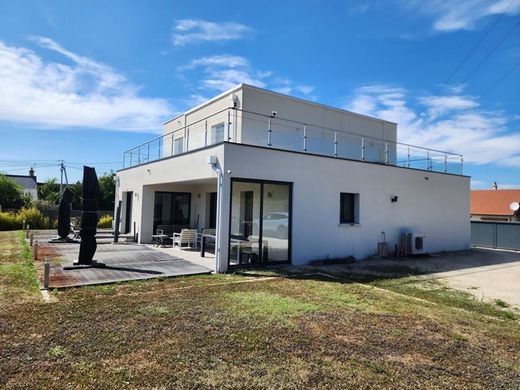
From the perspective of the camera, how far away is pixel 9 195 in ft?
105

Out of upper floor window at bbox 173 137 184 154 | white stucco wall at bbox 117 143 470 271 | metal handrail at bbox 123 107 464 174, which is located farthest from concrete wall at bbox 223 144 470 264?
upper floor window at bbox 173 137 184 154

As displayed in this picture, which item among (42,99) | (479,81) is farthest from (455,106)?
(42,99)

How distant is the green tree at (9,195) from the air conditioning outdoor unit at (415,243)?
1312 inches

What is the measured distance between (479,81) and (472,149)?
12.5ft

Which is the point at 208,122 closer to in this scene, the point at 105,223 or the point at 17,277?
the point at 17,277

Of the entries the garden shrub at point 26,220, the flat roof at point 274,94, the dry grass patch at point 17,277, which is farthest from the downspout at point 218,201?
the garden shrub at point 26,220

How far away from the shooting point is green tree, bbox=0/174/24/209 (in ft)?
103

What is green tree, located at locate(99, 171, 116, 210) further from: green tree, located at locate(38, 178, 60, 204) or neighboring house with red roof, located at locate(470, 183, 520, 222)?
neighboring house with red roof, located at locate(470, 183, 520, 222)

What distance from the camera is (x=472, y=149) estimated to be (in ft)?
55.9

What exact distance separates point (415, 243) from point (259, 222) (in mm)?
7422

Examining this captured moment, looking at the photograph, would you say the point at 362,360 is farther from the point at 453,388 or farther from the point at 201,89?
the point at 201,89

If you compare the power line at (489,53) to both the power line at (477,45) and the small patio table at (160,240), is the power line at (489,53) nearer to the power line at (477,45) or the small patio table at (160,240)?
the power line at (477,45)

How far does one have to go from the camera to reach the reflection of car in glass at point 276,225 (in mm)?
10581

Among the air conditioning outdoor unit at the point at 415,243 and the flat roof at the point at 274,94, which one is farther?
the air conditioning outdoor unit at the point at 415,243
